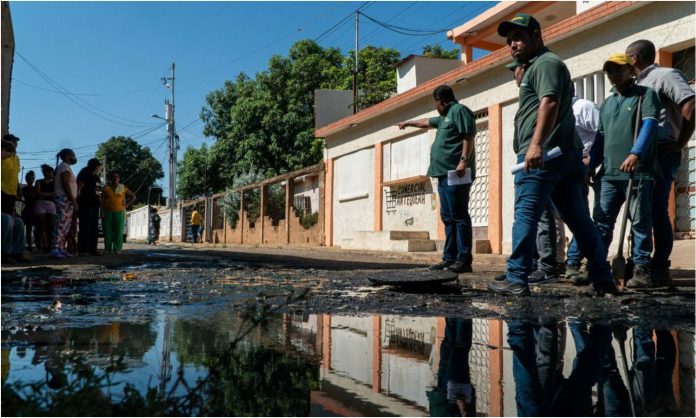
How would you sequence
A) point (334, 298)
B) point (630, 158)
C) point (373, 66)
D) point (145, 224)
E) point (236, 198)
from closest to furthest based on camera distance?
1. point (334, 298)
2. point (630, 158)
3. point (236, 198)
4. point (373, 66)
5. point (145, 224)

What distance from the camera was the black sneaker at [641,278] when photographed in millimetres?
4957

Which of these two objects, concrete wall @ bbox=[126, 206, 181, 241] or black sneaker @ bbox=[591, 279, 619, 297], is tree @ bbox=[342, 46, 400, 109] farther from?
black sneaker @ bbox=[591, 279, 619, 297]

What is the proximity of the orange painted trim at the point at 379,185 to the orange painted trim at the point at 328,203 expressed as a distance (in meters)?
3.33

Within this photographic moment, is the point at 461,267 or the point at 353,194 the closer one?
the point at 461,267

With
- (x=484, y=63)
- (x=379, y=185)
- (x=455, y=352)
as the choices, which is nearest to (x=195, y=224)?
(x=379, y=185)

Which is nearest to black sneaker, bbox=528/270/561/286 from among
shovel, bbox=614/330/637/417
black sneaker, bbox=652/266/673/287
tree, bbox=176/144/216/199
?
black sneaker, bbox=652/266/673/287

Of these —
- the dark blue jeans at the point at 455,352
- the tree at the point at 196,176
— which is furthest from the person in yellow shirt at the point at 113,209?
the tree at the point at 196,176

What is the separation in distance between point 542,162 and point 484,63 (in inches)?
388

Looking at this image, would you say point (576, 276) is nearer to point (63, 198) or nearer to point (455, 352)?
point (455, 352)

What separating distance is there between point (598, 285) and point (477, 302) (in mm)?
938

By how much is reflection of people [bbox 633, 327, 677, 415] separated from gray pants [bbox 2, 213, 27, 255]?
6.94m

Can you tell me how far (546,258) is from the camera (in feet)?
18.6

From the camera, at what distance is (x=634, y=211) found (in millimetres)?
4832

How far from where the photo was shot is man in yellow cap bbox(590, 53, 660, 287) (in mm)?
4707
